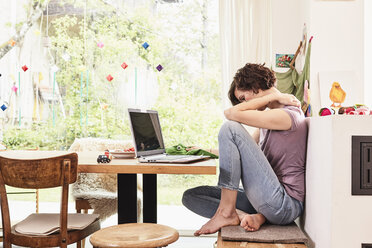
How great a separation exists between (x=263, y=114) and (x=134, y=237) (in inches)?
32.2

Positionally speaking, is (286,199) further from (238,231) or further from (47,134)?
(47,134)

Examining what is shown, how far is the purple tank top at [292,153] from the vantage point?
7.04ft

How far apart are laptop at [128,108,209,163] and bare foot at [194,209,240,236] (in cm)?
32

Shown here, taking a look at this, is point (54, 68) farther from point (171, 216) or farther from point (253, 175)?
point (253, 175)

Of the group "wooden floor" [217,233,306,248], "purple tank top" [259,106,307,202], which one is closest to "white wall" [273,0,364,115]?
"purple tank top" [259,106,307,202]

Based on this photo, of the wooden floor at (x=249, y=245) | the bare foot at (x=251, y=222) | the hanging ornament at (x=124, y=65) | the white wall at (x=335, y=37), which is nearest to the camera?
the wooden floor at (x=249, y=245)

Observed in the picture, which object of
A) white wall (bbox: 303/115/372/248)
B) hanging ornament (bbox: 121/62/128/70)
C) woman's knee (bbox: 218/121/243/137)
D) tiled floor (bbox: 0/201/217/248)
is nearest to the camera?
white wall (bbox: 303/115/372/248)

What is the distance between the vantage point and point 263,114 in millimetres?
2123

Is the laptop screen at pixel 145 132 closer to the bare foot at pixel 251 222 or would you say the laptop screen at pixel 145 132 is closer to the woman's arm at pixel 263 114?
the woman's arm at pixel 263 114

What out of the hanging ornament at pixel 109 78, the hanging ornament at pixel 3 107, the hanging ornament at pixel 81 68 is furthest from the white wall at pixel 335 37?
the hanging ornament at pixel 3 107

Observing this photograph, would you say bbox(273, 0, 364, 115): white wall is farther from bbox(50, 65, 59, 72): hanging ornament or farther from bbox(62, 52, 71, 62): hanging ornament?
bbox(50, 65, 59, 72): hanging ornament

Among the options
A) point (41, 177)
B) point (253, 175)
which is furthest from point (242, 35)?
point (41, 177)

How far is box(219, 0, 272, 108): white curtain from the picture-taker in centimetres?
378

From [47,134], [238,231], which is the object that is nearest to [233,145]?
[238,231]
